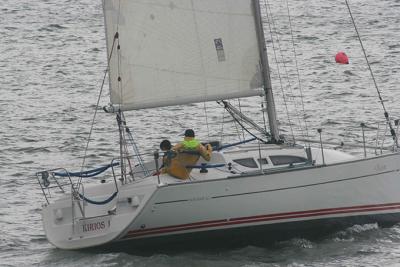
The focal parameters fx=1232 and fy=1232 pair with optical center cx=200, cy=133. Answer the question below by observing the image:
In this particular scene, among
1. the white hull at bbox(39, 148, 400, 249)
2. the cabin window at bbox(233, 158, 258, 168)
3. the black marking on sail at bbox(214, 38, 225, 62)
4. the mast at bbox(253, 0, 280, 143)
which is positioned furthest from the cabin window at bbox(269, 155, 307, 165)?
the black marking on sail at bbox(214, 38, 225, 62)

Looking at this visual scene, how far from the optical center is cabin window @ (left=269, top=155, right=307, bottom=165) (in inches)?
929

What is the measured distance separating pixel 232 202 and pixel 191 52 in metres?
3.25

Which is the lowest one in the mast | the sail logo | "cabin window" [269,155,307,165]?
the sail logo

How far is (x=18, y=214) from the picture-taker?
26844 millimetres

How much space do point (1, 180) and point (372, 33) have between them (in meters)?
24.9

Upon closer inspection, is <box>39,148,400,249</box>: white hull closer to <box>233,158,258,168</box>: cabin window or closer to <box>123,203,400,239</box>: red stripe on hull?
<box>123,203,400,239</box>: red stripe on hull

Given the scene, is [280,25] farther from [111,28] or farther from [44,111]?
[111,28]

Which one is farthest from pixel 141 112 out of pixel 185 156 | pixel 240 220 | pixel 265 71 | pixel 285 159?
pixel 240 220

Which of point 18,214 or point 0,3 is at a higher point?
point 0,3

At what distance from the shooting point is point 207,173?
23.4 meters

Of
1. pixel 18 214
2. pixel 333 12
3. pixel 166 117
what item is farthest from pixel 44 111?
pixel 333 12

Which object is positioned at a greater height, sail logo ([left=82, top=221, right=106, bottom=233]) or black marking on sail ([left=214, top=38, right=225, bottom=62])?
black marking on sail ([left=214, top=38, right=225, bottom=62])

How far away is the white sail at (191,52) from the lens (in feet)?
78.1

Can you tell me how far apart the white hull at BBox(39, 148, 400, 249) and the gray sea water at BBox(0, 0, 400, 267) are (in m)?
0.44
